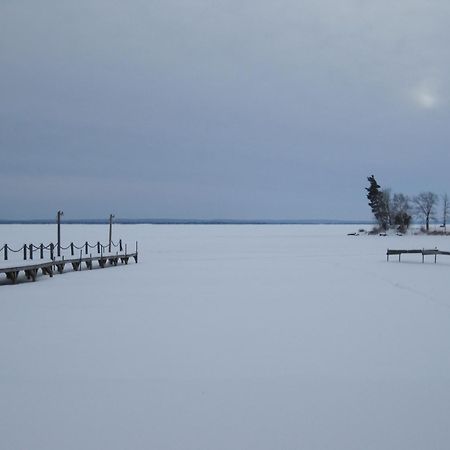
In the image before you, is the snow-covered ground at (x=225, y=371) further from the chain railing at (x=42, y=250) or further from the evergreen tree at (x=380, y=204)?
the evergreen tree at (x=380, y=204)

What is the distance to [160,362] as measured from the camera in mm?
6754

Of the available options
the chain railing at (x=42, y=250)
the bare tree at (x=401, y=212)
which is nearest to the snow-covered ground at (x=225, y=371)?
the chain railing at (x=42, y=250)

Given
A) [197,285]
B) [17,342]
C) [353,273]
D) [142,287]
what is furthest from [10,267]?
[353,273]

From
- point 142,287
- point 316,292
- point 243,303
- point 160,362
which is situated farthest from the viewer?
point 142,287

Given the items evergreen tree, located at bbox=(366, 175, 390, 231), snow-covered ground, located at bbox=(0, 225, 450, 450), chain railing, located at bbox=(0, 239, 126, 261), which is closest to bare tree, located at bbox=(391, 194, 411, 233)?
evergreen tree, located at bbox=(366, 175, 390, 231)

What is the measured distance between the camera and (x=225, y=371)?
642cm

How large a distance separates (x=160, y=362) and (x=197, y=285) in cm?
863

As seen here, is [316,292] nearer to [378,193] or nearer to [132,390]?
[132,390]

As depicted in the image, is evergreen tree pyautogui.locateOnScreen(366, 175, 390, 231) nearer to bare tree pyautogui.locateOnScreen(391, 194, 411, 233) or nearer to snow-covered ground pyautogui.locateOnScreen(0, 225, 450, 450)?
bare tree pyautogui.locateOnScreen(391, 194, 411, 233)

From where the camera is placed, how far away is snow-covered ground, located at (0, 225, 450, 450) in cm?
457

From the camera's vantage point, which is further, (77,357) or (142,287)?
(142,287)

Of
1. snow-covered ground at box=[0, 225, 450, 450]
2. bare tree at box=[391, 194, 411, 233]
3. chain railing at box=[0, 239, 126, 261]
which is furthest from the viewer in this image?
bare tree at box=[391, 194, 411, 233]

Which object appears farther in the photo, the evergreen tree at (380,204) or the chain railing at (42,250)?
the evergreen tree at (380,204)

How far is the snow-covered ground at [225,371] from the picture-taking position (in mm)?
4566
